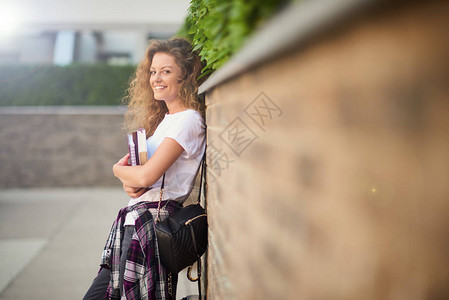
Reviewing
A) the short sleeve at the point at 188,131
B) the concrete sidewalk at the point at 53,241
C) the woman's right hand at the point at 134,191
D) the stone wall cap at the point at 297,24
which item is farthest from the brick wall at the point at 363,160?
the concrete sidewalk at the point at 53,241

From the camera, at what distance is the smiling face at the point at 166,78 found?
218cm

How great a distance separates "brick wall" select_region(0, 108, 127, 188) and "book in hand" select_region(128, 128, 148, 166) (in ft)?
20.9

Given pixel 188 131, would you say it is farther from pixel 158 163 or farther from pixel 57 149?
pixel 57 149

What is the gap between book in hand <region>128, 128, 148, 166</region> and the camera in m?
2.00

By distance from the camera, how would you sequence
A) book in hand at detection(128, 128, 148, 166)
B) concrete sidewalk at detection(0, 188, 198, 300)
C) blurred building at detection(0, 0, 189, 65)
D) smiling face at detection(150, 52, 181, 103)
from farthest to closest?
blurred building at detection(0, 0, 189, 65) → concrete sidewalk at detection(0, 188, 198, 300) → smiling face at detection(150, 52, 181, 103) → book in hand at detection(128, 128, 148, 166)

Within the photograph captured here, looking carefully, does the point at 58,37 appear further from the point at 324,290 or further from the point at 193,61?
the point at 324,290

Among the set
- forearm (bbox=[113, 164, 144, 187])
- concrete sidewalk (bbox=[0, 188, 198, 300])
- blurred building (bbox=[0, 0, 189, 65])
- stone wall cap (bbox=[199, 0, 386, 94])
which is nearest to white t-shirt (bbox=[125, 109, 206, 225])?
forearm (bbox=[113, 164, 144, 187])

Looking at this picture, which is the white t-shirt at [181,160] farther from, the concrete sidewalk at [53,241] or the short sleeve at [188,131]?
the concrete sidewalk at [53,241]

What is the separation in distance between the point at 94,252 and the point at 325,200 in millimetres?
4267

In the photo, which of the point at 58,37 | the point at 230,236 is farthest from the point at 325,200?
the point at 58,37

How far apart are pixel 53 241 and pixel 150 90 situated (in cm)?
319

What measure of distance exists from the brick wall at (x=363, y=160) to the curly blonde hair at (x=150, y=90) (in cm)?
136

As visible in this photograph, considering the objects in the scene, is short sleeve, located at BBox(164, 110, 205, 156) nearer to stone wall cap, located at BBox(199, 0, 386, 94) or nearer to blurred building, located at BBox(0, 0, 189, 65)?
stone wall cap, located at BBox(199, 0, 386, 94)

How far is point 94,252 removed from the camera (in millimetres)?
4352
